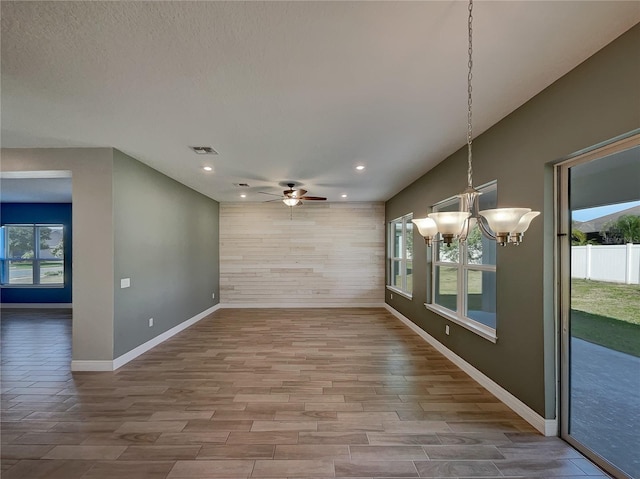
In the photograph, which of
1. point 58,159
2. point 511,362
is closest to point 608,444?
point 511,362

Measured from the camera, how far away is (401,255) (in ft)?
22.1

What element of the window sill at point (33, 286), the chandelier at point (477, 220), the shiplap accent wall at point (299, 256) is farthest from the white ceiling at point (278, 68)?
the window sill at point (33, 286)

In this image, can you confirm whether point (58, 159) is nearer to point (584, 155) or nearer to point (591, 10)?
point (591, 10)

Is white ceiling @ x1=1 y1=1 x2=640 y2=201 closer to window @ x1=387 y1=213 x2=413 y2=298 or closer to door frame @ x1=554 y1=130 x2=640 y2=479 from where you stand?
door frame @ x1=554 y1=130 x2=640 y2=479

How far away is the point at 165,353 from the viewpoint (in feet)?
14.0

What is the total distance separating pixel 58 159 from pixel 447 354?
5747 millimetres

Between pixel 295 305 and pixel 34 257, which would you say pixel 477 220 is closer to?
pixel 295 305

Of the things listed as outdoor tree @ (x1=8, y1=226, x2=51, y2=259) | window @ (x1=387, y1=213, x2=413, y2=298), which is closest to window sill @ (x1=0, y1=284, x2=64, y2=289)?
outdoor tree @ (x1=8, y1=226, x2=51, y2=259)

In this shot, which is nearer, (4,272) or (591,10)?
(591,10)

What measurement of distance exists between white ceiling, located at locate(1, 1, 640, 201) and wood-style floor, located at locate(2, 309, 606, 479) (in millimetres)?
2769

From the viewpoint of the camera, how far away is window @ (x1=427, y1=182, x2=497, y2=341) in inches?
137

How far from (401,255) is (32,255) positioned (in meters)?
9.66

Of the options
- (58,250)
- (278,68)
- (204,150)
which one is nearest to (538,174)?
(278,68)

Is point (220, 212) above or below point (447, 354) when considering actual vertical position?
above
